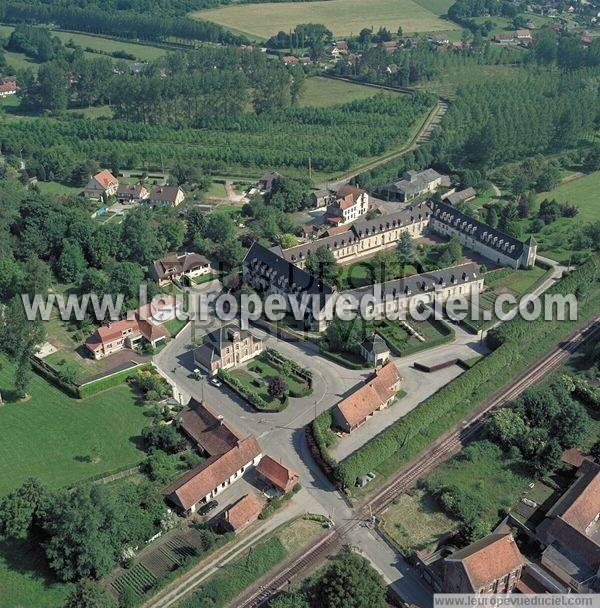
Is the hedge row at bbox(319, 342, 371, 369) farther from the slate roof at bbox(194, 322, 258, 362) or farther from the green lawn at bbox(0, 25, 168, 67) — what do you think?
the green lawn at bbox(0, 25, 168, 67)

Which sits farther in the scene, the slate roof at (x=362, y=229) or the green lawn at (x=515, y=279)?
the slate roof at (x=362, y=229)

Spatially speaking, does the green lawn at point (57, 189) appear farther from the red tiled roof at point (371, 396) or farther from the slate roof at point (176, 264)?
the red tiled roof at point (371, 396)

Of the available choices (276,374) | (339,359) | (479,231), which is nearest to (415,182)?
(479,231)

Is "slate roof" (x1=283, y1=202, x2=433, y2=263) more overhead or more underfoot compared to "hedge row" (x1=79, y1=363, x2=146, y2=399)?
more overhead

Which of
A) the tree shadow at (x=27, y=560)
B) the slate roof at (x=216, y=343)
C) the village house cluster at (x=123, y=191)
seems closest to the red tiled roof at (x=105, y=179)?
the village house cluster at (x=123, y=191)

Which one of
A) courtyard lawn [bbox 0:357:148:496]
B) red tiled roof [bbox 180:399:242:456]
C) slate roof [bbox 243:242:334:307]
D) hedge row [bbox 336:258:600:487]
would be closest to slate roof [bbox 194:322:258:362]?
red tiled roof [bbox 180:399:242:456]

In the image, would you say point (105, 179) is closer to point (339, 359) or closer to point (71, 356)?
point (71, 356)
